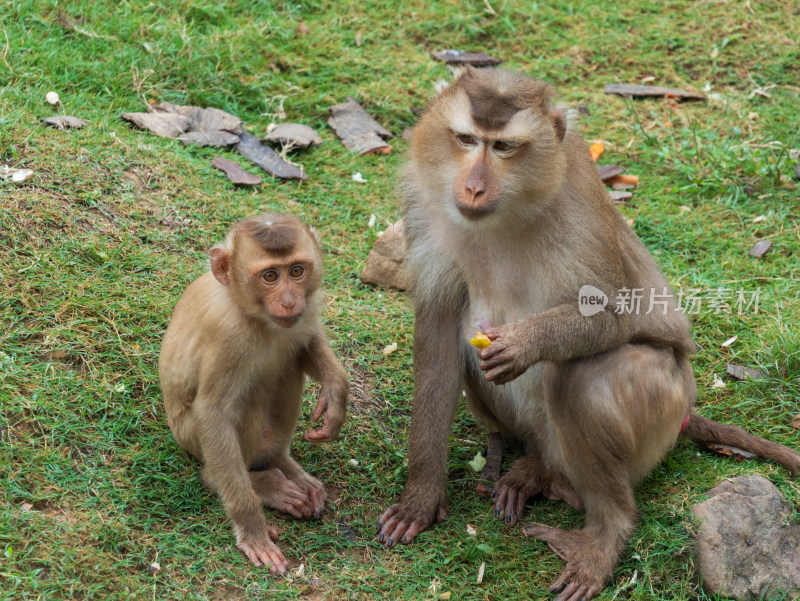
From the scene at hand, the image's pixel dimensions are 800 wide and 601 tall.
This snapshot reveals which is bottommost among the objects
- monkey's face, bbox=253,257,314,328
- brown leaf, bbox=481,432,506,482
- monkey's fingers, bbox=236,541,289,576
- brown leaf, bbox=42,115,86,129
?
brown leaf, bbox=481,432,506,482

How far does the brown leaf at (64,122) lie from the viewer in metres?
6.16

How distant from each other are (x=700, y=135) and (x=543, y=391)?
3.81 metres

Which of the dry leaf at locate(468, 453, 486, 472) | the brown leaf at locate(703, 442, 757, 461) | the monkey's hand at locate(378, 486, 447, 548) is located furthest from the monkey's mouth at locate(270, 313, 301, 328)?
the brown leaf at locate(703, 442, 757, 461)

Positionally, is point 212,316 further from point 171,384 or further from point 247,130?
point 247,130

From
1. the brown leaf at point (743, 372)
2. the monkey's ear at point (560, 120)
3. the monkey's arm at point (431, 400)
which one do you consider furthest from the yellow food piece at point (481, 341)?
the brown leaf at point (743, 372)

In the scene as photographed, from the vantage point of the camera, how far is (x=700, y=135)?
24.3 feet

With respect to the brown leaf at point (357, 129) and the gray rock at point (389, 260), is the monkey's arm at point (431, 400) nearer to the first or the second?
the gray rock at point (389, 260)

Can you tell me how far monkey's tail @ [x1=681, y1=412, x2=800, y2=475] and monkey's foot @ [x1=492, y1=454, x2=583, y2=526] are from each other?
67 cm

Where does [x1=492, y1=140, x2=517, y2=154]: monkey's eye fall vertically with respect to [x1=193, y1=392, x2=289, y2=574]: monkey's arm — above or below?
above

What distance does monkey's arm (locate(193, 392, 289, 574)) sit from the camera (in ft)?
13.3

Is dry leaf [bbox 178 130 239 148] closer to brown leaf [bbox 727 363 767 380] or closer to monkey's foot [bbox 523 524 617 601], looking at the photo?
brown leaf [bbox 727 363 767 380]

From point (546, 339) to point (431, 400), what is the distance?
747mm

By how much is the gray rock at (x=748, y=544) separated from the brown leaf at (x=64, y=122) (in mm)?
4420

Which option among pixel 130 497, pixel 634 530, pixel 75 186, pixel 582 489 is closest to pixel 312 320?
pixel 130 497
